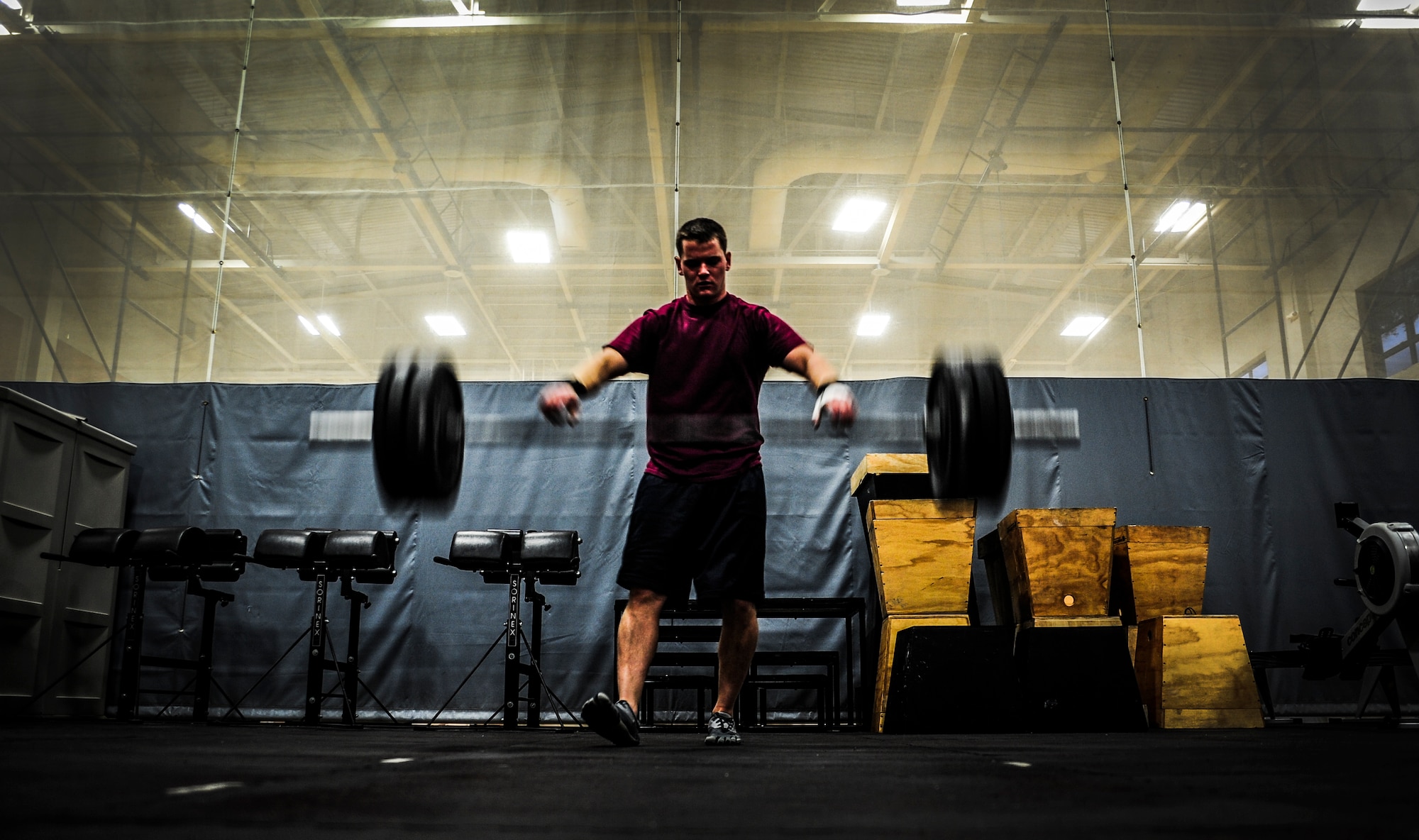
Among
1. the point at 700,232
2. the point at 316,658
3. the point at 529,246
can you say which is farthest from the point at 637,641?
the point at 529,246

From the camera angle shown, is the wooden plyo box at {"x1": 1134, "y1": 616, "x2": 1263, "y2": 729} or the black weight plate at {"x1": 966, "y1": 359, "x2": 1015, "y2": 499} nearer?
the black weight plate at {"x1": 966, "y1": 359, "x2": 1015, "y2": 499}

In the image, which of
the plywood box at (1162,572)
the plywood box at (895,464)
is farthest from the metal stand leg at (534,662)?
the plywood box at (1162,572)

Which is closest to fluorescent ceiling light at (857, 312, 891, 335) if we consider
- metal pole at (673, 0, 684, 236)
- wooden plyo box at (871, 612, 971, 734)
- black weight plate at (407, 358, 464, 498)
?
metal pole at (673, 0, 684, 236)

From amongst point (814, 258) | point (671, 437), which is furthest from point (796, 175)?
point (671, 437)

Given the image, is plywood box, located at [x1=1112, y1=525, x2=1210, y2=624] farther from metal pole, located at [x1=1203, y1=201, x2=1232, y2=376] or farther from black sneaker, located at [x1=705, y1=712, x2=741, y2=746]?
black sneaker, located at [x1=705, y1=712, x2=741, y2=746]

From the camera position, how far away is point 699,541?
7.92 feet

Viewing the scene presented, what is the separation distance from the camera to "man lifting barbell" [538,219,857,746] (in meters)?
2.36

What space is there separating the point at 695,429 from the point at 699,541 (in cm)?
27

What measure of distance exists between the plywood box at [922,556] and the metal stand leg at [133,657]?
9.28 feet

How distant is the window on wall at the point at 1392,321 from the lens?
4.94m

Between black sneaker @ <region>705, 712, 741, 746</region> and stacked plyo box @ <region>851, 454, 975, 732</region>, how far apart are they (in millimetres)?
1373

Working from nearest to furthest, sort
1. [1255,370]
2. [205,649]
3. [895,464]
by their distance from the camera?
[895,464] → [205,649] → [1255,370]

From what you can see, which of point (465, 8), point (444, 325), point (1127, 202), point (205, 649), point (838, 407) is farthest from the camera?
point (465, 8)

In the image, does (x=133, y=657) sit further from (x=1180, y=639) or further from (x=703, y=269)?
(x=1180, y=639)
